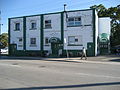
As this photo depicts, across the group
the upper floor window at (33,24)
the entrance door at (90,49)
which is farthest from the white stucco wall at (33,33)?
the entrance door at (90,49)

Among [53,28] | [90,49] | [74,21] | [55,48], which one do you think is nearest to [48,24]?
[53,28]

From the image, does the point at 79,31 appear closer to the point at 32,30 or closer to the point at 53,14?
the point at 53,14

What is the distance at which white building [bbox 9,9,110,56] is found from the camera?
91.2ft

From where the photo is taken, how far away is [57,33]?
29875mm

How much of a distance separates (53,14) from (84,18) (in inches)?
217

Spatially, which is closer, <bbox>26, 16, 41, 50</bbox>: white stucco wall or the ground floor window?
<bbox>26, 16, 41, 50</bbox>: white stucco wall

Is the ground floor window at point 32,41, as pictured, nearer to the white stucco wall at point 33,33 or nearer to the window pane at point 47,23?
the white stucco wall at point 33,33

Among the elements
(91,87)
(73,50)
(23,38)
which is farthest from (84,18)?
(91,87)

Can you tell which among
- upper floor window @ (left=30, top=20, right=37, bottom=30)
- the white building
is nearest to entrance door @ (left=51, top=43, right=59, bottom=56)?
the white building

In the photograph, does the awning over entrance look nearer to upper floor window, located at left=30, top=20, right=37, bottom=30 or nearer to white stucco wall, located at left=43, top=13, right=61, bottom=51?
white stucco wall, located at left=43, top=13, right=61, bottom=51

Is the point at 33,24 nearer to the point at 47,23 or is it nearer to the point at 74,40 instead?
the point at 47,23

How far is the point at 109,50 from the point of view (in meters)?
31.8

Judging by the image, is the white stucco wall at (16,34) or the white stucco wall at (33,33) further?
the white stucco wall at (16,34)

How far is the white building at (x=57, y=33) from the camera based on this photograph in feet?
91.2
